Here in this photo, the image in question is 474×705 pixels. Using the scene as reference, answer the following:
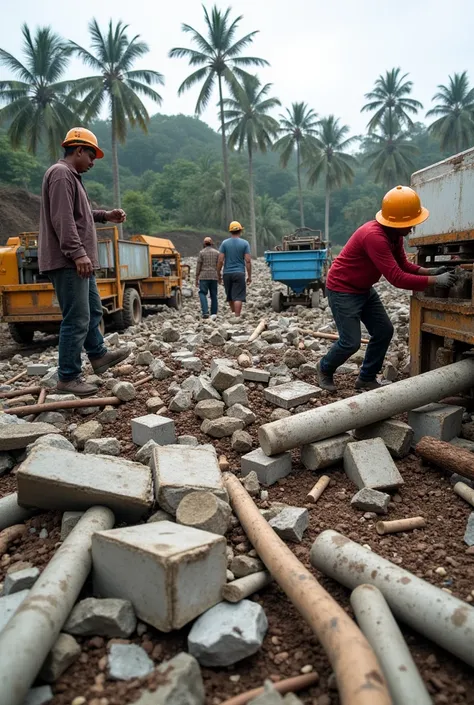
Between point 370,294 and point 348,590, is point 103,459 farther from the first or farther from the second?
point 370,294

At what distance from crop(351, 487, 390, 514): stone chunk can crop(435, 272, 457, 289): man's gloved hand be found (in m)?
1.61

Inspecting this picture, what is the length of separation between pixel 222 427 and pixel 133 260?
747 centimetres

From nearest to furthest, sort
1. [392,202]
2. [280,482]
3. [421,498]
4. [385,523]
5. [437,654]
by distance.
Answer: [437,654] → [385,523] → [421,498] → [280,482] → [392,202]

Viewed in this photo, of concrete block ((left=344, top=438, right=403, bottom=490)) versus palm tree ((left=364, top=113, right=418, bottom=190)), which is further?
palm tree ((left=364, top=113, right=418, bottom=190))

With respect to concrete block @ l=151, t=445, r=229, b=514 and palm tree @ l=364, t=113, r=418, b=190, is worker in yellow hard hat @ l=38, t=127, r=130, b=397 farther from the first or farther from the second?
palm tree @ l=364, t=113, r=418, b=190

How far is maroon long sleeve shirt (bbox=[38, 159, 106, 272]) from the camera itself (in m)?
3.81

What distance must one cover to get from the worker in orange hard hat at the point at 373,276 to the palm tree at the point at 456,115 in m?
45.9

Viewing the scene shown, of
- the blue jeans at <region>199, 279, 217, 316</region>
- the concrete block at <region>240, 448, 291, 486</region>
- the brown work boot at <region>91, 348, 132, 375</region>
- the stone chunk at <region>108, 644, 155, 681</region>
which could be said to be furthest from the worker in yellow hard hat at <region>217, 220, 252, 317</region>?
the stone chunk at <region>108, 644, 155, 681</region>

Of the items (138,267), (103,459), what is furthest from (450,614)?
(138,267)

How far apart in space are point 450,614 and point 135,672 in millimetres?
1056

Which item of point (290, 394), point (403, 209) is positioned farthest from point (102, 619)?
point (403, 209)

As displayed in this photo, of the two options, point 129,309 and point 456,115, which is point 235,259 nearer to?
point 129,309

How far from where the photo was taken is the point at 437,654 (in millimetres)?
1818

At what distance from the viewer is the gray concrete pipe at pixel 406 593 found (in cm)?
173
